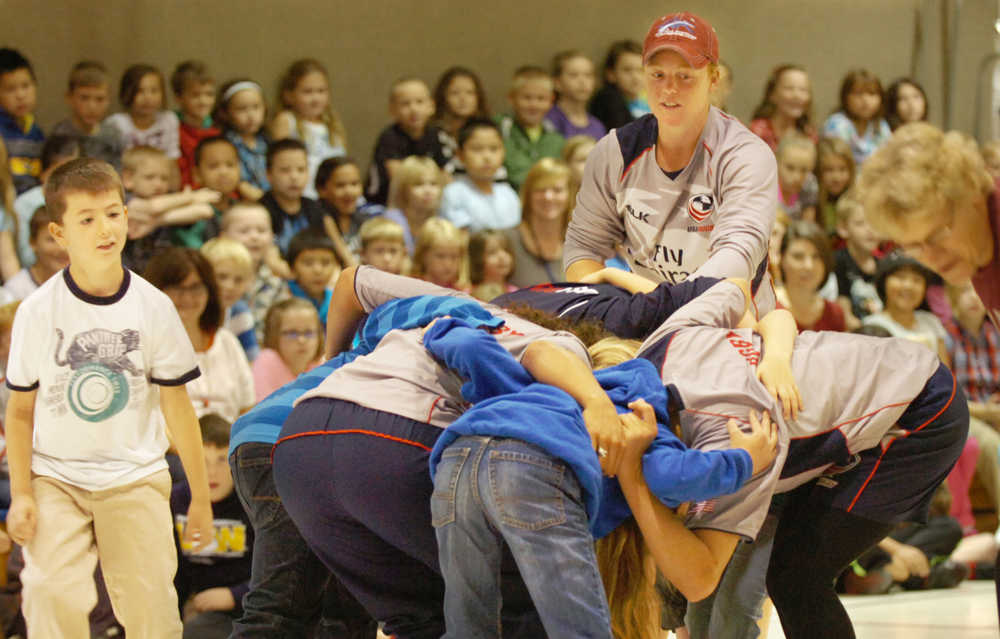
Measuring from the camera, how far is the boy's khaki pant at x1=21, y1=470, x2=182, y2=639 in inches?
103

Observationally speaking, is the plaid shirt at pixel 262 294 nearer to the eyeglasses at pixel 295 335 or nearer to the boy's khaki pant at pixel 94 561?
the eyeglasses at pixel 295 335

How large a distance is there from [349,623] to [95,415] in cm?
73

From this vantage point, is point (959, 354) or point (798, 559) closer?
point (798, 559)

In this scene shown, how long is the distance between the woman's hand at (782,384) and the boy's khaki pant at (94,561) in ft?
4.44

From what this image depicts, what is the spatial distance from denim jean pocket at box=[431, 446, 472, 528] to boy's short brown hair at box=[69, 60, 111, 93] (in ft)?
12.1

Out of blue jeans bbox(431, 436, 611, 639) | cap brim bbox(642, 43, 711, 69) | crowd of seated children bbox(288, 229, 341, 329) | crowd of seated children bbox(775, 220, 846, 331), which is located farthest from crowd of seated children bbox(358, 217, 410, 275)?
blue jeans bbox(431, 436, 611, 639)

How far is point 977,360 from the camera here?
5801 mm

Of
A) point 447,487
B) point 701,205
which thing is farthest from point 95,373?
point 701,205

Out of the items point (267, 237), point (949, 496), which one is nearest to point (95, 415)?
point (267, 237)

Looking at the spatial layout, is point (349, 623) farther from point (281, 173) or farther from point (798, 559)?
point (281, 173)

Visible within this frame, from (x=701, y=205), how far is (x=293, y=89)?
A: 3209 mm

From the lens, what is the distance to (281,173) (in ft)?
17.5

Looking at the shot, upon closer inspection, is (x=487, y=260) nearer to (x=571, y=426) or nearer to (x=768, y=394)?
(x=768, y=394)

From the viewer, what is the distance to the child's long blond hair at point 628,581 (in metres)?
2.32
